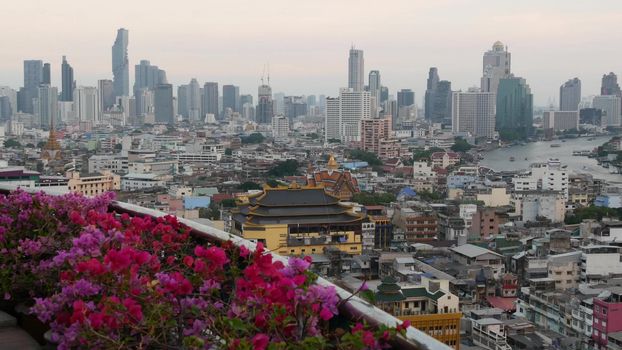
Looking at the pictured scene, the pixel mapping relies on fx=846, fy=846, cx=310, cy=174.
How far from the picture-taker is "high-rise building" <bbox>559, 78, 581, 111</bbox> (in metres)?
46.5

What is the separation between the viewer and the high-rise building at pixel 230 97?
50.8 meters

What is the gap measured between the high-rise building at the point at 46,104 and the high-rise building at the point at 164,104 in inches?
201

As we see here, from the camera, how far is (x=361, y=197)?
13.1 m

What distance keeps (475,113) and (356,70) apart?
7361 millimetres

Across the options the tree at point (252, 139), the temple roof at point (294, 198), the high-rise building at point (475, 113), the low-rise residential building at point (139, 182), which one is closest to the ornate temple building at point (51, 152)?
the low-rise residential building at point (139, 182)

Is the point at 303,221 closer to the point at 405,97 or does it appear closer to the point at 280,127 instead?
the point at 280,127

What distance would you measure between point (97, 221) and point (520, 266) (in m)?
7.25

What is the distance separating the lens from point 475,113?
122ft

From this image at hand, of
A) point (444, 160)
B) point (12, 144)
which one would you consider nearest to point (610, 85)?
point (444, 160)

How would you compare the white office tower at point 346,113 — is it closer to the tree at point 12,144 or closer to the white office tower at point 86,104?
the tree at point 12,144

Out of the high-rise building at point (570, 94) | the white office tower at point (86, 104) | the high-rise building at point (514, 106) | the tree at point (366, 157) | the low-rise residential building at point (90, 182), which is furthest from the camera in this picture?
the high-rise building at point (570, 94)

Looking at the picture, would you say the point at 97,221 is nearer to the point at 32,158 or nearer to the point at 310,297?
the point at 310,297

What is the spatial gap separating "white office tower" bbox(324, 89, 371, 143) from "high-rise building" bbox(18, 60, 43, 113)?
56.5ft

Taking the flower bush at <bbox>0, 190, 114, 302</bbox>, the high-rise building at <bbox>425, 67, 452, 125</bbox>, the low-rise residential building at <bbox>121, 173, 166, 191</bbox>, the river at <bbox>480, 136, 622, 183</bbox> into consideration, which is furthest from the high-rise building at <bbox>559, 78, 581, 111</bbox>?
the flower bush at <bbox>0, 190, 114, 302</bbox>
